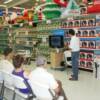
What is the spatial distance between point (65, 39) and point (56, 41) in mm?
447

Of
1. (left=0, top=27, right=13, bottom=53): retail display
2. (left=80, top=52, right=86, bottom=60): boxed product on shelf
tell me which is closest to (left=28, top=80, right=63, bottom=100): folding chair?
(left=80, top=52, right=86, bottom=60): boxed product on shelf

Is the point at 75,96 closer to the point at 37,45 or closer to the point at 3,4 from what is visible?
the point at 37,45

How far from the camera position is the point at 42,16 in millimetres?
11914

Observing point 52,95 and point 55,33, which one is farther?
point 55,33

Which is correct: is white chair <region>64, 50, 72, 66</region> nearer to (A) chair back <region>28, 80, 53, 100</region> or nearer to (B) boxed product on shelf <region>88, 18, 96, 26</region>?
(B) boxed product on shelf <region>88, 18, 96, 26</region>

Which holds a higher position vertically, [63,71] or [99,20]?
[99,20]

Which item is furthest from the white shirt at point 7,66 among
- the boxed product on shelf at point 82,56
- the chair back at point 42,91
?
the boxed product on shelf at point 82,56

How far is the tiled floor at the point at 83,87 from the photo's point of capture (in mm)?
5895

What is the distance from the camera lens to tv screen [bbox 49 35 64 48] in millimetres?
9945

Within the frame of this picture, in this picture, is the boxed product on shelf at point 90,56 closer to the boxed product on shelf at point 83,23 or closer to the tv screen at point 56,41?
the boxed product on shelf at point 83,23

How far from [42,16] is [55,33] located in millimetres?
1596

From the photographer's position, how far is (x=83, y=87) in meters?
6.84

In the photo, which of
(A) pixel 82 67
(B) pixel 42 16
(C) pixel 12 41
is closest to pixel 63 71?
(A) pixel 82 67

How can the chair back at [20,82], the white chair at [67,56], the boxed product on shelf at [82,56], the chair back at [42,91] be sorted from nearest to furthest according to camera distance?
the chair back at [42,91]
the chair back at [20,82]
the white chair at [67,56]
the boxed product on shelf at [82,56]
